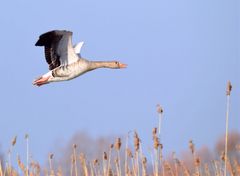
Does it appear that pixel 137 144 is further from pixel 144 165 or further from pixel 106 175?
pixel 106 175

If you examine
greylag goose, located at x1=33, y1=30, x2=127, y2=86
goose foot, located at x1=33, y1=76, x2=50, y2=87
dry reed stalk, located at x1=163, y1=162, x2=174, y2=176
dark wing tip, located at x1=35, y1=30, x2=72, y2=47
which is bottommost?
dry reed stalk, located at x1=163, y1=162, x2=174, y2=176

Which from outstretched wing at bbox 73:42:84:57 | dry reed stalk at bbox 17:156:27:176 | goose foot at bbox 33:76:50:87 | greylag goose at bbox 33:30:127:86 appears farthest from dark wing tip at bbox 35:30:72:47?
dry reed stalk at bbox 17:156:27:176

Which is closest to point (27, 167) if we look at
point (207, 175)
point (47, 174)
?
point (47, 174)

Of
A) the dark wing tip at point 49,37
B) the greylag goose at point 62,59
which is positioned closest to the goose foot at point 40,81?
the greylag goose at point 62,59

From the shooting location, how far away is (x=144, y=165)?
4469 millimetres

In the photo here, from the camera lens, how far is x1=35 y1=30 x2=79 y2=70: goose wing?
6953mm

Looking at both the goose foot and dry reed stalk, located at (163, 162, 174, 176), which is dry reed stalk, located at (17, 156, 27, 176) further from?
the goose foot

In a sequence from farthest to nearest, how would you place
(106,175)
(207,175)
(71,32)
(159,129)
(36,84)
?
(36,84)
(71,32)
(207,175)
(106,175)
(159,129)

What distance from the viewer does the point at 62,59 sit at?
7.23 m

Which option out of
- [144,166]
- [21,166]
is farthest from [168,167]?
[21,166]

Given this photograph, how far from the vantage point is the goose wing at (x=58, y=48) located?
6.95m

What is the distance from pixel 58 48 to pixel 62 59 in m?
0.16

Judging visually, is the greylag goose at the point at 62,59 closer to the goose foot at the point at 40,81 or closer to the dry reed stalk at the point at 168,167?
the goose foot at the point at 40,81

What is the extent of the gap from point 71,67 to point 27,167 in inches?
89.2
